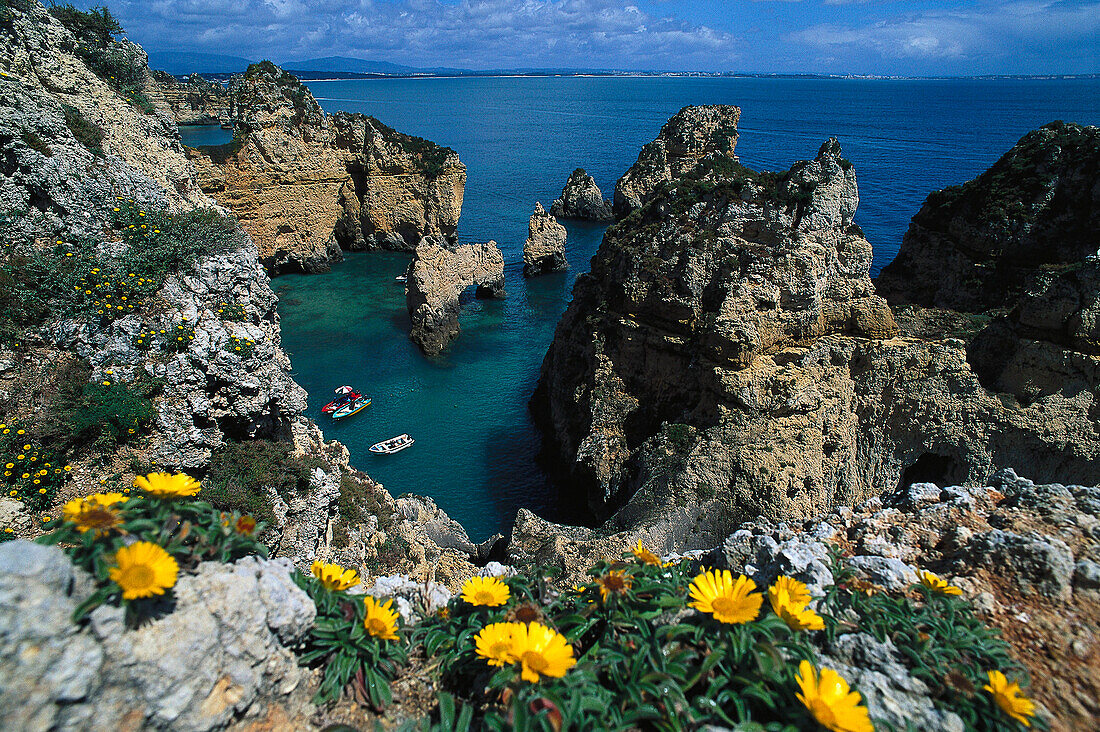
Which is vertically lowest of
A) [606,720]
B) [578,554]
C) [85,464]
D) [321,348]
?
[321,348]

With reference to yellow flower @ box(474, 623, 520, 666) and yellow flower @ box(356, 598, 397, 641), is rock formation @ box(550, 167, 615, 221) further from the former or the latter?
yellow flower @ box(474, 623, 520, 666)

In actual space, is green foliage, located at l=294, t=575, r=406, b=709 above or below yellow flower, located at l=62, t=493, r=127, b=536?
below

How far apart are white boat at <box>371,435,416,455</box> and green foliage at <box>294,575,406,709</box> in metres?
20.6

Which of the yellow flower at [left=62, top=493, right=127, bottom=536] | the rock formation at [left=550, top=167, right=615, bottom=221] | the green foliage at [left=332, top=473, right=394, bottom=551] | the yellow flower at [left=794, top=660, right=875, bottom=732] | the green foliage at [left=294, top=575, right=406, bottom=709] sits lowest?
the green foliage at [left=332, top=473, right=394, bottom=551]

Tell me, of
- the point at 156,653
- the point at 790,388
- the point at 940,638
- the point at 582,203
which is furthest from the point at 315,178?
the point at 940,638

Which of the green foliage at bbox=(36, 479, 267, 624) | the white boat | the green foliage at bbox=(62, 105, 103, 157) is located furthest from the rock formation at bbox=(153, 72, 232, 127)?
the green foliage at bbox=(36, 479, 267, 624)

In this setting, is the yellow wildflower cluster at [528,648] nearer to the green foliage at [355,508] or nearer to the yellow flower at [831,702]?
the yellow flower at [831,702]

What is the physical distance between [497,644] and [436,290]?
1292 inches

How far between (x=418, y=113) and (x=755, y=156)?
374 ft

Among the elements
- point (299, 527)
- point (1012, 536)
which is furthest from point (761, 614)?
point (299, 527)

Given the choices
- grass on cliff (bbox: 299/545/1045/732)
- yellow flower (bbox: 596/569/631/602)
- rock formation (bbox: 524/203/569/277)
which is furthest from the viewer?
rock formation (bbox: 524/203/569/277)

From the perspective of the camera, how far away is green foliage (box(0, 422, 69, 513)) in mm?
9383

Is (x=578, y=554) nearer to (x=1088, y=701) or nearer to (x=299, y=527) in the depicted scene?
(x=299, y=527)

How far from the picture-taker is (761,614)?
17.1 ft
